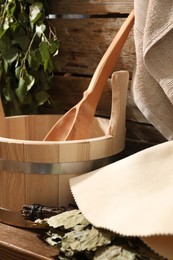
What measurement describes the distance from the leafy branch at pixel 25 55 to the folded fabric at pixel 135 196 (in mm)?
436

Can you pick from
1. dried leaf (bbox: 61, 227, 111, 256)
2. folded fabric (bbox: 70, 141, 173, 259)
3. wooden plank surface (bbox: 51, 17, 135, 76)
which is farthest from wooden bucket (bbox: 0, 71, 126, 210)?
wooden plank surface (bbox: 51, 17, 135, 76)

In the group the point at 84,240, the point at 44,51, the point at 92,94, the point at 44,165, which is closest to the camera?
the point at 84,240

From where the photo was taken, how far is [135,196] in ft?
2.05

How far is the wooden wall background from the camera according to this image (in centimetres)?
99

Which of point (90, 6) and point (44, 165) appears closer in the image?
point (44, 165)

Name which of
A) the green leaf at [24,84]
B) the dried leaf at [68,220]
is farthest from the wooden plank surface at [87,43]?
the dried leaf at [68,220]

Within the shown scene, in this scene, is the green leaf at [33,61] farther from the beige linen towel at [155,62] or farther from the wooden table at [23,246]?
the wooden table at [23,246]

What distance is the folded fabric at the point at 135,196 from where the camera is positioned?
56cm

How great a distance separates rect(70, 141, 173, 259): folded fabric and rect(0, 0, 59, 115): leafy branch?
436 millimetres

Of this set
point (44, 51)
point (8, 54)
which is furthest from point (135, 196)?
point (8, 54)

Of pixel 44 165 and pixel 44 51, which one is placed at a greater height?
pixel 44 51

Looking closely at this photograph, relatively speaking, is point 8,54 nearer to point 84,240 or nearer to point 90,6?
point 90,6

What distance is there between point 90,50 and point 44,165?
0.44 meters

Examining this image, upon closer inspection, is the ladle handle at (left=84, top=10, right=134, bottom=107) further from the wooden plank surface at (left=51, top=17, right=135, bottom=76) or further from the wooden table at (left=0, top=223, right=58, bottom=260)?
the wooden table at (left=0, top=223, right=58, bottom=260)
